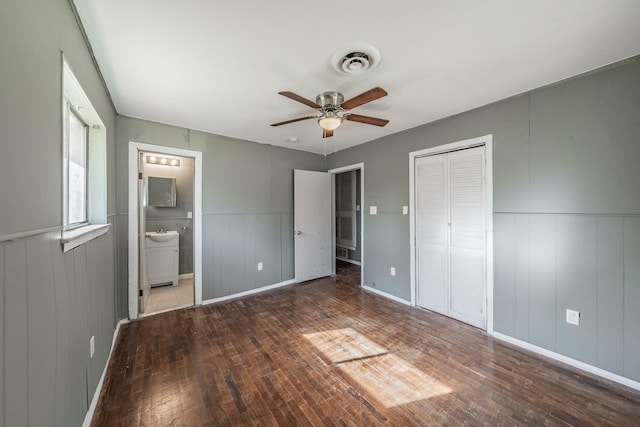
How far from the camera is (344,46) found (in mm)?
1647

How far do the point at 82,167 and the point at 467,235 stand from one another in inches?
146

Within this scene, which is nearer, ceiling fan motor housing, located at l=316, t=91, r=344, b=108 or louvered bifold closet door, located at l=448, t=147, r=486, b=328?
ceiling fan motor housing, located at l=316, t=91, r=344, b=108

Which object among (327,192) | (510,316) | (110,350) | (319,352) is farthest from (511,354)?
(110,350)

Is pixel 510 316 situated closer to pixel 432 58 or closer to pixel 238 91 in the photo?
pixel 432 58

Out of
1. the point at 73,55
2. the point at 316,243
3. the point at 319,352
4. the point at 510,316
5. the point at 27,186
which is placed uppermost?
the point at 73,55

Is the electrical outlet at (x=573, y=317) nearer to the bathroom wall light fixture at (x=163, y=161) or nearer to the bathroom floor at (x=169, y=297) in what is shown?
the bathroom floor at (x=169, y=297)

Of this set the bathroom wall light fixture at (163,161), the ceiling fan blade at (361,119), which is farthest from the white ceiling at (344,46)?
the bathroom wall light fixture at (163,161)

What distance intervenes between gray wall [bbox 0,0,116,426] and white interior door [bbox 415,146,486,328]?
3332mm

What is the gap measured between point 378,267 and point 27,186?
368 centimetres

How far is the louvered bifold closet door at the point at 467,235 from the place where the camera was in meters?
2.69

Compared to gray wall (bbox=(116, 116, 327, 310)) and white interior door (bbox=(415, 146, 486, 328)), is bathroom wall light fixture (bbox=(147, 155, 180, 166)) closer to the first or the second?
gray wall (bbox=(116, 116, 327, 310))

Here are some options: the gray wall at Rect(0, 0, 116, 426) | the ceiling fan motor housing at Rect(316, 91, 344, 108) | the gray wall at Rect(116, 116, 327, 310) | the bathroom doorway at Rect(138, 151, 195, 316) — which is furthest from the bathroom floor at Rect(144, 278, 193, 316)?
the ceiling fan motor housing at Rect(316, 91, 344, 108)

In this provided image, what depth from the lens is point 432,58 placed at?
1.78 meters

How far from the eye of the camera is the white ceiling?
1.36 metres
